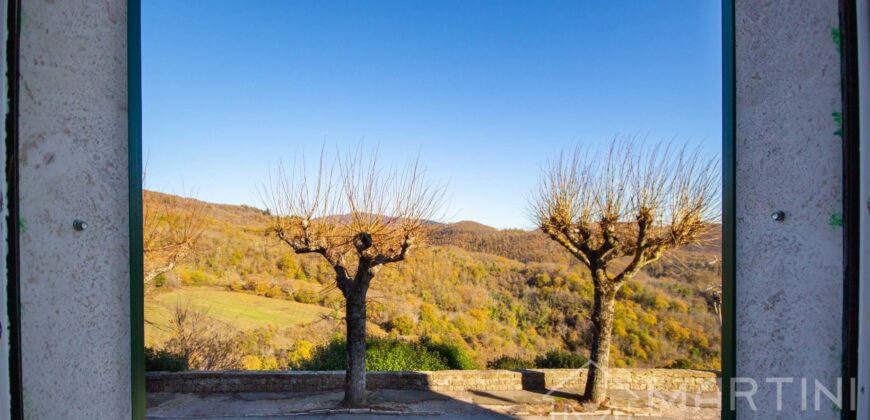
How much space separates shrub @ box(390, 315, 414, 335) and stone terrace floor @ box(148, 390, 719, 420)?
10.7ft

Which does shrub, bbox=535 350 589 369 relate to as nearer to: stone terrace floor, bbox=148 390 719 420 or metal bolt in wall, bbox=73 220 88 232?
stone terrace floor, bbox=148 390 719 420

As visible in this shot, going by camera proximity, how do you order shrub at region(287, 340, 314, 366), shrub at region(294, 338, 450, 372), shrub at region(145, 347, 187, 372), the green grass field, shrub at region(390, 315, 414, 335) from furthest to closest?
1. shrub at region(390, 315, 414, 335)
2. the green grass field
3. shrub at region(287, 340, 314, 366)
4. shrub at region(294, 338, 450, 372)
5. shrub at region(145, 347, 187, 372)

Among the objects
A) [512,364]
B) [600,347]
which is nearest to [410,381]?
[512,364]

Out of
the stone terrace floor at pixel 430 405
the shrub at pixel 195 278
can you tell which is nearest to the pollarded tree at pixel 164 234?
the stone terrace floor at pixel 430 405

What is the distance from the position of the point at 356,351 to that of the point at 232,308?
6.10m

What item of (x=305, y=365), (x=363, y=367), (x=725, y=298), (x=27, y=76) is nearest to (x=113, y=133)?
(x=27, y=76)

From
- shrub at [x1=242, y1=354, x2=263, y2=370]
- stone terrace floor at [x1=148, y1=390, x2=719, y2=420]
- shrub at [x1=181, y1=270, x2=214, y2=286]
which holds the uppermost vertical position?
shrub at [x1=181, y1=270, x2=214, y2=286]

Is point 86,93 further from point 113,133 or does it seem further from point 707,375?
point 707,375

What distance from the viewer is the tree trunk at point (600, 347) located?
5.29m

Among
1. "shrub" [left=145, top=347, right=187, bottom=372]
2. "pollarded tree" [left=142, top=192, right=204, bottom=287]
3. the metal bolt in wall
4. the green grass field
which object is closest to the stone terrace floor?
"shrub" [left=145, top=347, right=187, bottom=372]

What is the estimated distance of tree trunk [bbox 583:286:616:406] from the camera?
5285 mm

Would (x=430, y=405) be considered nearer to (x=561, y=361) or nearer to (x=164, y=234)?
(x=561, y=361)

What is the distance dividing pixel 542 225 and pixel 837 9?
452 centimetres

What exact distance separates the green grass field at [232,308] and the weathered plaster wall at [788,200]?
8.27 metres
